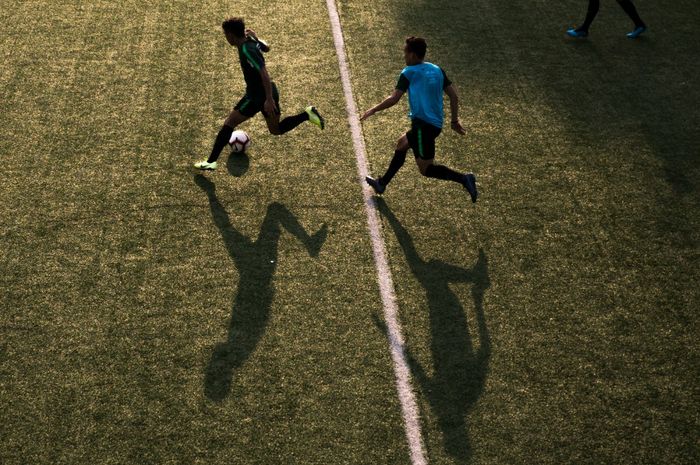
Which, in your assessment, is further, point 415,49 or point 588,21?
point 588,21

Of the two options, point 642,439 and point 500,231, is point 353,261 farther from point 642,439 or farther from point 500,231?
point 642,439

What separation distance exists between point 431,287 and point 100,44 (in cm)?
554

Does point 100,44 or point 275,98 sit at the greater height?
point 275,98

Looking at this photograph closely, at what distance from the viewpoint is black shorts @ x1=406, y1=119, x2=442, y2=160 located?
7.18 meters

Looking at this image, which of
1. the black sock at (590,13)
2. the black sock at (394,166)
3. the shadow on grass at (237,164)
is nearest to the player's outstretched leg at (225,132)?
the shadow on grass at (237,164)

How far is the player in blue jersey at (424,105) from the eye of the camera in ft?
23.2

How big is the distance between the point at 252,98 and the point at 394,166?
58.4 inches

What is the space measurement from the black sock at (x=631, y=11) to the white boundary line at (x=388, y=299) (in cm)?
373

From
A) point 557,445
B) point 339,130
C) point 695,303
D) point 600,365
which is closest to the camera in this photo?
point 557,445

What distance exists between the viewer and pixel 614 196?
25.8 ft

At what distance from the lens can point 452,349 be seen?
6.26 meters

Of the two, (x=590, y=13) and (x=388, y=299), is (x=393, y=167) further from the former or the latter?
(x=590, y=13)

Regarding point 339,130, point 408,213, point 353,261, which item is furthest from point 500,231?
point 339,130

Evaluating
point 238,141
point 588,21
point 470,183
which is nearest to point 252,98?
point 238,141
